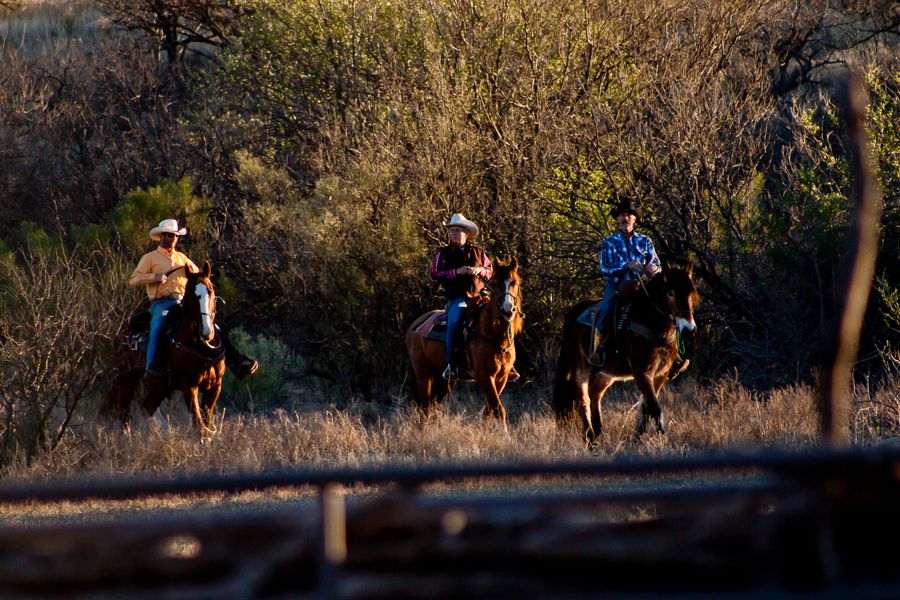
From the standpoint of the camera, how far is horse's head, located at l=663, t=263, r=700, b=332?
37.6ft

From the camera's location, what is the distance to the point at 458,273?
12.8 m

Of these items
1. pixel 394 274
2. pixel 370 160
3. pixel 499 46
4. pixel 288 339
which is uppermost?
pixel 499 46

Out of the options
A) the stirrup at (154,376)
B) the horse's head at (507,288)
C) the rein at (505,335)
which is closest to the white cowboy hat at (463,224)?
the rein at (505,335)

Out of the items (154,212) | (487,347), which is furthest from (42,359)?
(154,212)

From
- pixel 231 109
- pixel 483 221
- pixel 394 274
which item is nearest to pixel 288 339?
pixel 394 274

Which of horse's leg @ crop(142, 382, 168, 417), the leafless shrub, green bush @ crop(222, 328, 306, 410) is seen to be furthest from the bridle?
green bush @ crop(222, 328, 306, 410)

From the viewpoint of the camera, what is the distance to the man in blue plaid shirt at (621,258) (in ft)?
39.9

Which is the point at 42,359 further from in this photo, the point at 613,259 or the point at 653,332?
the point at 653,332

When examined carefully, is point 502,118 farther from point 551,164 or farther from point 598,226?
point 598,226

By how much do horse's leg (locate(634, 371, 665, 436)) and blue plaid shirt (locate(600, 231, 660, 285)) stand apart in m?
1.11

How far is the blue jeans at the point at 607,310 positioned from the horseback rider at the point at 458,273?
1297mm

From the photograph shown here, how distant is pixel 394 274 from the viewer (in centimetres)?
1733

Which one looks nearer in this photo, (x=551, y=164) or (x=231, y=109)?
(x=551, y=164)

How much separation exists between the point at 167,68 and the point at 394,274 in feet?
49.8
